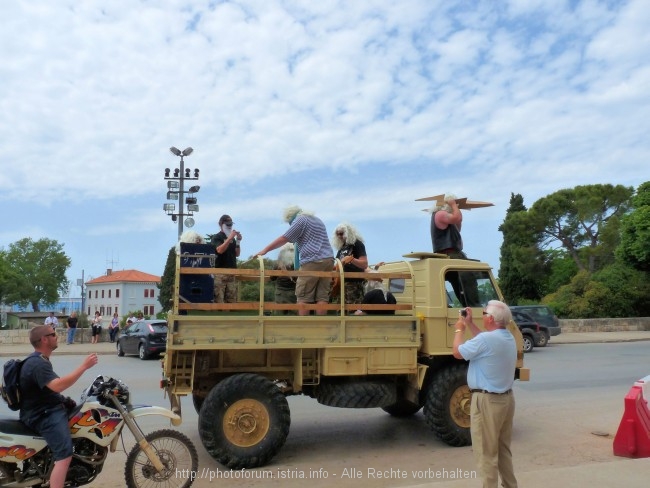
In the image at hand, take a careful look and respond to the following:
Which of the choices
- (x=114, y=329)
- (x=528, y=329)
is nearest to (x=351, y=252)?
(x=528, y=329)

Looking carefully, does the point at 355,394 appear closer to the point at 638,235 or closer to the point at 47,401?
the point at 47,401

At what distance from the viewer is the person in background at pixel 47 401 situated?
4.46 meters

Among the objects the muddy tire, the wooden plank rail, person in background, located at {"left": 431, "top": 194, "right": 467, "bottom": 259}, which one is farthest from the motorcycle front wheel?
person in background, located at {"left": 431, "top": 194, "right": 467, "bottom": 259}

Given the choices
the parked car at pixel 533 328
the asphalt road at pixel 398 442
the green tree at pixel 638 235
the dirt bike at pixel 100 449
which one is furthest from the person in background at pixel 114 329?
the green tree at pixel 638 235

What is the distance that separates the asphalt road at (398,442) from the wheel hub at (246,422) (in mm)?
339

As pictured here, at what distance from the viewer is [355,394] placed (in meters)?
6.79

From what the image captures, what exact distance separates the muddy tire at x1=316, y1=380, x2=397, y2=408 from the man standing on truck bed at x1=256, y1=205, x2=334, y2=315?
0.88 m

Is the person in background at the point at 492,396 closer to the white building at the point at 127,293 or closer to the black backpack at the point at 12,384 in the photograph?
the black backpack at the point at 12,384

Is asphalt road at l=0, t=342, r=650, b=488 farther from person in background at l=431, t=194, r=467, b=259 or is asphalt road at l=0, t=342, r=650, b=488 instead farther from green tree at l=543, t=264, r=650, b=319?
green tree at l=543, t=264, r=650, b=319

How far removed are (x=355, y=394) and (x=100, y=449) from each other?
292 cm

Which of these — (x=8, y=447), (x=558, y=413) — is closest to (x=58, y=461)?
(x=8, y=447)

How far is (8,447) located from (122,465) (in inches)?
84.1

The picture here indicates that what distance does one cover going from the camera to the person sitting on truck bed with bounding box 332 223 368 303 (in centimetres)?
763

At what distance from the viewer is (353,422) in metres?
8.57
